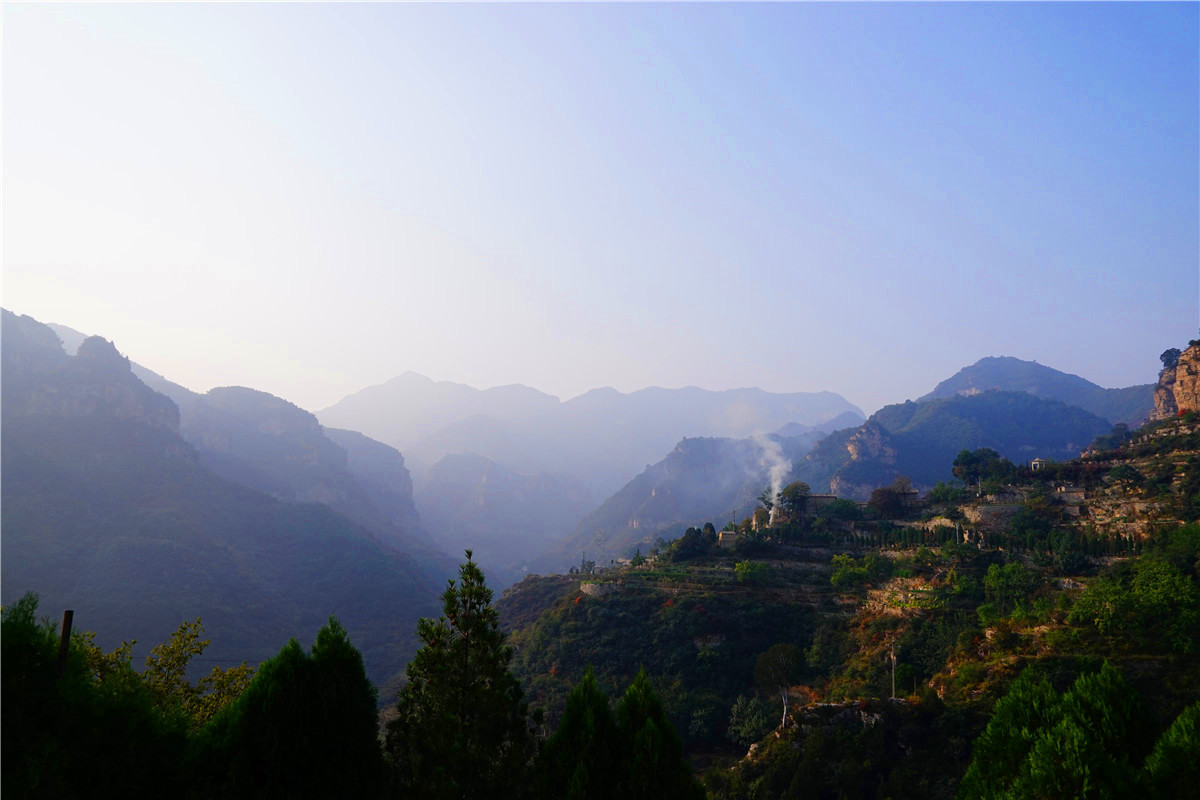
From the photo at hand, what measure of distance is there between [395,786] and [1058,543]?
35240 millimetres

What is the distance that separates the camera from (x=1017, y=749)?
411 inches

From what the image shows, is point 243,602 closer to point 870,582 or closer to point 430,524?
point 870,582

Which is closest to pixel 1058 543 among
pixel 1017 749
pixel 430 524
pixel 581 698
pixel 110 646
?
pixel 1017 749

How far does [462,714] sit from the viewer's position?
29.1 ft

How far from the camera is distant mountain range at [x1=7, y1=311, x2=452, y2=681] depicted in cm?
6328

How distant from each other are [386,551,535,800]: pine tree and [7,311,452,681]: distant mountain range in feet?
192

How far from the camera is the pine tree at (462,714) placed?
848 cm

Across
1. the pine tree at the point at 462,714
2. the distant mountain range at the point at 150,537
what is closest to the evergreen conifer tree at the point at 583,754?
the pine tree at the point at 462,714

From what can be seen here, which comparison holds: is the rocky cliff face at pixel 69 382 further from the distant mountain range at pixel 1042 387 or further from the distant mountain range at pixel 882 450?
the distant mountain range at pixel 1042 387

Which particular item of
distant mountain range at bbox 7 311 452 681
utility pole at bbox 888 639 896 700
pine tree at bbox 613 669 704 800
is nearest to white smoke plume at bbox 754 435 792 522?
distant mountain range at bbox 7 311 452 681

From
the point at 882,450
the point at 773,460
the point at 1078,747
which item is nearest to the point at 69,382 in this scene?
the point at 1078,747

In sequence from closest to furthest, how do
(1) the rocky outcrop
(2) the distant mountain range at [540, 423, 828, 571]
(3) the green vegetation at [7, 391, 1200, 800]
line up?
(3) the green vegetation at [7, 391, 1200, 800], (1) the rocky outcrop, (2) the distant mountain range at [540, 423, 828, 571]

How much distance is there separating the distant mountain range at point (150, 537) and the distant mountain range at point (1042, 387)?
138m

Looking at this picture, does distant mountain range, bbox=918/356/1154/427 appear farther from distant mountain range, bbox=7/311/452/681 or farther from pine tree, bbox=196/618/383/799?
pine tree, bbox=196/618/383/799
